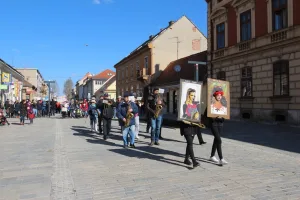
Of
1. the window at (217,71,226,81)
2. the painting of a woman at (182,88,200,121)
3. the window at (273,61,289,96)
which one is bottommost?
the painting of a woman at (182,88,200,121)

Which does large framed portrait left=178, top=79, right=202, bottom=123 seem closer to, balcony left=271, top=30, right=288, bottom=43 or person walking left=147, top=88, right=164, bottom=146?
person walking left=147, top=88, right=164, bottom=146

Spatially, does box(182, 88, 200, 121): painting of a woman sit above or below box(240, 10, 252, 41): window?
below

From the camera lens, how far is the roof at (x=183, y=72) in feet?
94.3

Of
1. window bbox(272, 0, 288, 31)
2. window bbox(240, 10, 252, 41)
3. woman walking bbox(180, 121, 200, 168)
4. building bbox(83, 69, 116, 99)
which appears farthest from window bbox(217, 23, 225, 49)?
building bbox(83, 69, 116, 99)

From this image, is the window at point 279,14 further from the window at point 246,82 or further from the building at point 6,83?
the building at point 6,83

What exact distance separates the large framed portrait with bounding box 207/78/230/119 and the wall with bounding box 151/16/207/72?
103 feet

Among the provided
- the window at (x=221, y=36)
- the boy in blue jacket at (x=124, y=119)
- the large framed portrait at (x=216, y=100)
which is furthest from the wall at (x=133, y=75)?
the large framed portrait at (x=216, y=100)

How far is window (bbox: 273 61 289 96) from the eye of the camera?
1680 cm

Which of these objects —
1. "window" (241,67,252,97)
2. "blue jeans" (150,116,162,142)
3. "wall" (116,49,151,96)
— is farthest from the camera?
"wall" (116,49,151,96)

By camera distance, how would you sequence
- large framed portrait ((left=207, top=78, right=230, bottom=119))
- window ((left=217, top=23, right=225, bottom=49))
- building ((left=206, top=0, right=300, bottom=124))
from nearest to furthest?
large framed portrait ((left=207, top=78, right=230, bottom=119))
building ((left=206, top=0, right=300, bottom=124))
window ((left=217, top=23, right=225, bottom=49))

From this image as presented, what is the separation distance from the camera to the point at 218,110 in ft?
23.0

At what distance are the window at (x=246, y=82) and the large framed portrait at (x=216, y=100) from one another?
44.0 feet

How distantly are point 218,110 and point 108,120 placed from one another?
5728 mm

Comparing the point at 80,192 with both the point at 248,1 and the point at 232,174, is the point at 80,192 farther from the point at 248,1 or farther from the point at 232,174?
the point at 248,1
